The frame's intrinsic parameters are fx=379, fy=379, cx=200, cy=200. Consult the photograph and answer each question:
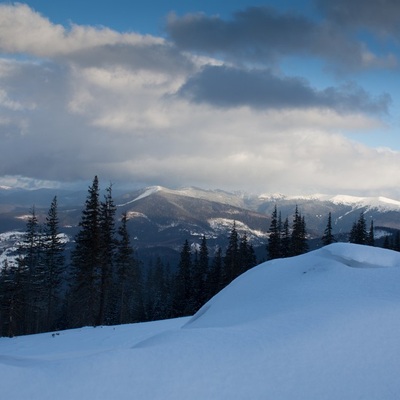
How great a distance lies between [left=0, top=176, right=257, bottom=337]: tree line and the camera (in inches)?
1188

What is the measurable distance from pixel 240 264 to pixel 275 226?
6580 mm

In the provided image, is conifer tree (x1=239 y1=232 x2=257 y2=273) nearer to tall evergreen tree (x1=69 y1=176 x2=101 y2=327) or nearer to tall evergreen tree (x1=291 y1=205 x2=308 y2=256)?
tall evergreen tree (x1=291 y1=205 x2=308 y2=256)

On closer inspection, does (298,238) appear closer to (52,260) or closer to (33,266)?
(52,260)

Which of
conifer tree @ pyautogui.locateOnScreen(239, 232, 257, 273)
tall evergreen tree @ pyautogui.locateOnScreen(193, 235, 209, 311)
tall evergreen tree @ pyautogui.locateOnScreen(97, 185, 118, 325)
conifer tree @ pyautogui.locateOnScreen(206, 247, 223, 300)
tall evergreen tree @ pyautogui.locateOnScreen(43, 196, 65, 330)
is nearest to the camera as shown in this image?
tall evergreen tree @ pyautogui.locateOnScreen(97, 185, 118, 325)

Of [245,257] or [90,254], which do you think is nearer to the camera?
[90,254]

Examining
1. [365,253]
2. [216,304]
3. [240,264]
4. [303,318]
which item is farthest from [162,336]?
[240,264]

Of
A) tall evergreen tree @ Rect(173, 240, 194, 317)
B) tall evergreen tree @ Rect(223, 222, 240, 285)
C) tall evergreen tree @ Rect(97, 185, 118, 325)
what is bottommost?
tall evergreen tree @ Rect(173, 240, 194, 317)

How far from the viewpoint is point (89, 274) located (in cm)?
2959

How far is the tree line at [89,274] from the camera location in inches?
1188

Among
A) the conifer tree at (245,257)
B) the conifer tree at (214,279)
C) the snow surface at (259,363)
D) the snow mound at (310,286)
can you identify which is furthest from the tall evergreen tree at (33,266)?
the snow surface at (259,363)

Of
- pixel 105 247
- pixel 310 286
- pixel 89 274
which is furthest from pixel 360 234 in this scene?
pixel 310 286

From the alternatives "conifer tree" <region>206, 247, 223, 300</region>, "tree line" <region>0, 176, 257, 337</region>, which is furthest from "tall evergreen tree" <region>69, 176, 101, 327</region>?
"conifer tree" <region>206, 247, 223, 300</region>

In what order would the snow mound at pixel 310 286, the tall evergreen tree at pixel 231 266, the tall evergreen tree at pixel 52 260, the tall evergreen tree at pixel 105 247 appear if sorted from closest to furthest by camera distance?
the snow mound at pixel 310 286 → the tall evergreen tree at pixel 105 247 → the tall evergreen tree at pixel 52 260 → the tall evergreen tree at pixel 231 266

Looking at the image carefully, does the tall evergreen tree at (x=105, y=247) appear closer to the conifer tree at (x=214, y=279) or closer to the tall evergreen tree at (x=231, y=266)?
the tall evergreen tree at (x=231, y=266)
